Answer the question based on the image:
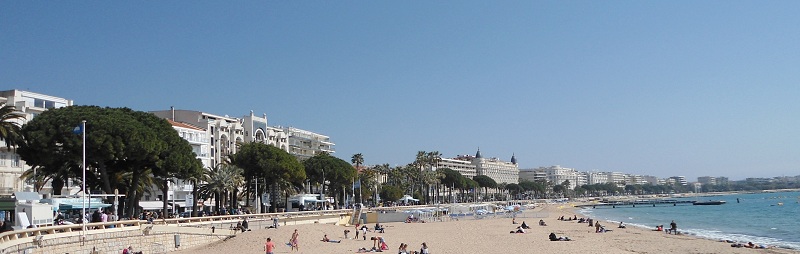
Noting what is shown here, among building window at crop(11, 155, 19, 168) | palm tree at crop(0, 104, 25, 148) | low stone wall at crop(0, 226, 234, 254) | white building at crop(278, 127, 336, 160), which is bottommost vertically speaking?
low stone wall at crop(0, 226, 234, 254)

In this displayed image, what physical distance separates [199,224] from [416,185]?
90.0 m

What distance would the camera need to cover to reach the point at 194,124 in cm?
8194

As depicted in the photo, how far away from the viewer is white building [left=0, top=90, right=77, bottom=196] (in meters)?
48.1

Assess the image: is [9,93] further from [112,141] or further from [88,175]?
[112,141]

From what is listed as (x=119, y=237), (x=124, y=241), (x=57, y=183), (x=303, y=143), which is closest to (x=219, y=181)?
(x=57, y=183)

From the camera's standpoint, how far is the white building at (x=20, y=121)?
1895 inches

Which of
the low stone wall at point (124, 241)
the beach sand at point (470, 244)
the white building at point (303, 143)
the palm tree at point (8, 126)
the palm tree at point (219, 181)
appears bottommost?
the beach sand at point (470, 244)

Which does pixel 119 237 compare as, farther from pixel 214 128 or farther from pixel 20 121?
pixel 214 128

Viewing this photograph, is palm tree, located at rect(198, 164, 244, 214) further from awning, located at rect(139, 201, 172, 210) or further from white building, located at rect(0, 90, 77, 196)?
white building, located at rect(0, 90, 77, 196)

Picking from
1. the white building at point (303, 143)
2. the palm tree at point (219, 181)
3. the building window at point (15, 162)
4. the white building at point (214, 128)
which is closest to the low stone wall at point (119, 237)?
the palm tree at point (219, 181)

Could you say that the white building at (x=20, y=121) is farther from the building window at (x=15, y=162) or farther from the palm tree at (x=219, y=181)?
the palm tree at (x=219, y=181)

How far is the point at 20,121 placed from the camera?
175ft

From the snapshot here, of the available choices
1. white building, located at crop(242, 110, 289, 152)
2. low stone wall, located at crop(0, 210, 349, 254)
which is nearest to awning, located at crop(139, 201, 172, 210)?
low stone wall, located at crop(0, 210, 349, 254)

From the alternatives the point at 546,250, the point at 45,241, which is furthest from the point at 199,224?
the point at 546,250
